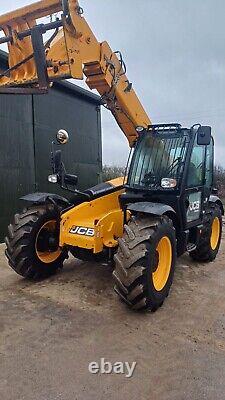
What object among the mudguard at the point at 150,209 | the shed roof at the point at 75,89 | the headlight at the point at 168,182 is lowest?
the mudguard at the point at 150,209

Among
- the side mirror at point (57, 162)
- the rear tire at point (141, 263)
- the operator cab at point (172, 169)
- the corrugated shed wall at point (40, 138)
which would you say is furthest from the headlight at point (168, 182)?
the corrugated shed wall at point (40, 138)

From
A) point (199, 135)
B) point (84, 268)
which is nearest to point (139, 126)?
point (199, 135)

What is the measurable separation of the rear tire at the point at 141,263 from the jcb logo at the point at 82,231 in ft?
2.19

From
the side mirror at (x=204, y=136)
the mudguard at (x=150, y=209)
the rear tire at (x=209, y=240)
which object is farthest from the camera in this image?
the rear tire at (x=209, y=240)

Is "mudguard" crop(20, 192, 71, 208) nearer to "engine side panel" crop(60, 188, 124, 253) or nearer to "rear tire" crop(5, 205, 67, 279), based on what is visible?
"rear tire" crop(5, 205, 67, 279)

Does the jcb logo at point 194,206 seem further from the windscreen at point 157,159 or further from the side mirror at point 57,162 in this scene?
the side mirror at point 57,162

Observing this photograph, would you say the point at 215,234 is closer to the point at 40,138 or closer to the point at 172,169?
the point at 172,169

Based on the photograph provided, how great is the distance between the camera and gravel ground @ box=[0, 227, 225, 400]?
267 cm

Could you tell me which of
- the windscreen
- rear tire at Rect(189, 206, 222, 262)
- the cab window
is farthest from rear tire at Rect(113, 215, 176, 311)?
rear tire at Rect(189, 206, 222, 262)

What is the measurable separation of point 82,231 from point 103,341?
159cm

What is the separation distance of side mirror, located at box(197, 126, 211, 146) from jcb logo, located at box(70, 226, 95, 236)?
1.85m

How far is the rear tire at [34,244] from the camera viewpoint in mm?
4738

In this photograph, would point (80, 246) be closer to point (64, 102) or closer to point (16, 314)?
point (16, 314)

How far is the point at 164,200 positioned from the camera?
4.77 meters
